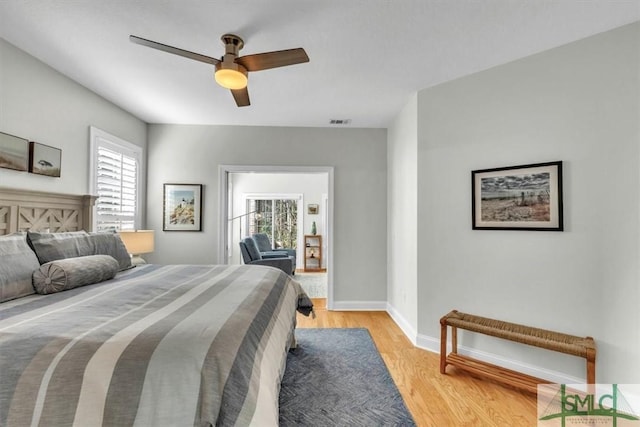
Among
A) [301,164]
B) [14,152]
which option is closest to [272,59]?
[14,152]

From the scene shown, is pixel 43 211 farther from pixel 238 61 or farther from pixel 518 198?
pixel 518 198

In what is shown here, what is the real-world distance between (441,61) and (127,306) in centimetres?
277

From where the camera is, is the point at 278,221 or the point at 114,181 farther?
the point at 278,221

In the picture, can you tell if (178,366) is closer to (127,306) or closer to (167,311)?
(167,311)

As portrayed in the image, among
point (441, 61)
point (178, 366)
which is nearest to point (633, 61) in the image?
point (441, 61)

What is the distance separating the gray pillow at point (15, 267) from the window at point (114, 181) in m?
1.53

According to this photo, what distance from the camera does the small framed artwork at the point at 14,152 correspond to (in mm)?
2176

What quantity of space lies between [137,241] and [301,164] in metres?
2.17

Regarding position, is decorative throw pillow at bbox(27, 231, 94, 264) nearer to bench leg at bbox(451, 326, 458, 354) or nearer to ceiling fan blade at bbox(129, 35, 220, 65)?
ceiling fan blade at bbox(129, 35, 220, 65)

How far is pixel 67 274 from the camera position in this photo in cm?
168

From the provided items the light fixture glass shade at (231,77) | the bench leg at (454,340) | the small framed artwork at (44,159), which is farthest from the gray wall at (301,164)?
the light fixture glass shade at (231,77)

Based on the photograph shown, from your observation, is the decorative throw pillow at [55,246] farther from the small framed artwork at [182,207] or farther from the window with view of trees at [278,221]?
the window with view of trees at [278,221]

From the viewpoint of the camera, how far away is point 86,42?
7.31 ft

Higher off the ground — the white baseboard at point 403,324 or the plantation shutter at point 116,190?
the plantation shutter at point 116,190
